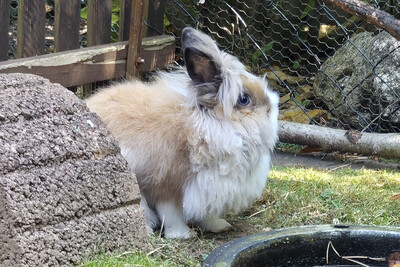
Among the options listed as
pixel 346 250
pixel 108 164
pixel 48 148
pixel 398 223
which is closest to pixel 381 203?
pixel 398 223

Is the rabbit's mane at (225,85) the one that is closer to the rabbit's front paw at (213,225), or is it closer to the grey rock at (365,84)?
the rabbit's front paw at (213,225)

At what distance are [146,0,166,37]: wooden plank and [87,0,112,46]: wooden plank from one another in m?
0.45

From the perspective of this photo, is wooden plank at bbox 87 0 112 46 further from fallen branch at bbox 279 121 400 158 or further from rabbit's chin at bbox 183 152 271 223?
rabbit's chin at bbox 183 152 271 223

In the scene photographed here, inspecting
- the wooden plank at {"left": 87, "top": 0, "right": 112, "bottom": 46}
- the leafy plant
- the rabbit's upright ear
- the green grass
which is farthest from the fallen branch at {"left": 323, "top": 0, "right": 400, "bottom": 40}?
the leafy plant

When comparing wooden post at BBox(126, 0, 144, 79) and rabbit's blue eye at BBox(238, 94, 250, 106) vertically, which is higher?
rabbit's blue eye at BBox(238, 94, 250, 106)

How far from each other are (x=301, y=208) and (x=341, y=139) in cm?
148

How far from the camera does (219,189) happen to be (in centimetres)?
326

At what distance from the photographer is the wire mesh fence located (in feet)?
18.6

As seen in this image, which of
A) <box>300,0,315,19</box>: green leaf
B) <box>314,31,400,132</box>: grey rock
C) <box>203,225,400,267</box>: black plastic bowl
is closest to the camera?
<box>203,225,400,267</box>: black plastic bowl

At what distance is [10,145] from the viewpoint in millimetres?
2580

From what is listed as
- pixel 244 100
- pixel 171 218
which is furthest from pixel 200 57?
pixel 171 218

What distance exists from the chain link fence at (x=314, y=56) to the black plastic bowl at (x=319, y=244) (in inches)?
106

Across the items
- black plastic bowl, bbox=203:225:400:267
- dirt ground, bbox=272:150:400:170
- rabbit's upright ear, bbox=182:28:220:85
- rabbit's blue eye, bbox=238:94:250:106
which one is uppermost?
rabbit's upright ear, bbox=182:28:220:85

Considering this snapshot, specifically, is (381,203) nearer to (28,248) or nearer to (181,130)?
(181,130)
